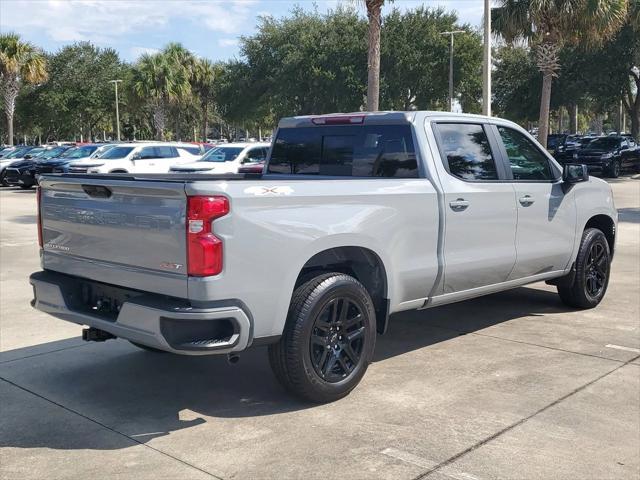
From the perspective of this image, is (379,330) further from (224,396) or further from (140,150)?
(140,150)

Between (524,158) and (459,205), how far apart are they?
131 cm

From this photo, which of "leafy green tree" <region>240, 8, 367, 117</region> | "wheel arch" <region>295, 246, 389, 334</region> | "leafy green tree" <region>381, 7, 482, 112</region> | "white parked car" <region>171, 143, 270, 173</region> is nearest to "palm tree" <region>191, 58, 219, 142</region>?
"leafy green tree" <region>240, 8, 367, 117</region>

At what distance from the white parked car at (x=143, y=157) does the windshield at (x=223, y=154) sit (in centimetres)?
232

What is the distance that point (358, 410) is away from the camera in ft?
15.0

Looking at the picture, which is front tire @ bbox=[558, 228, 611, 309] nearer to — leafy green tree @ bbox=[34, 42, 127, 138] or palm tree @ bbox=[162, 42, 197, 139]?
palm tree @ bbox=[162, 42, 197, 139]

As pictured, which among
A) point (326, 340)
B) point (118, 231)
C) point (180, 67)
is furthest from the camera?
point (180, 67)

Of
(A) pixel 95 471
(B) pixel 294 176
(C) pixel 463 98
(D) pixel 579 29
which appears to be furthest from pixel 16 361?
(C) pixel 463 98

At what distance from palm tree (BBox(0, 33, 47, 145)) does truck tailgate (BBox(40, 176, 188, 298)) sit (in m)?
42.0

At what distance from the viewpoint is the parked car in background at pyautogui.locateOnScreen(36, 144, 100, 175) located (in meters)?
25.2

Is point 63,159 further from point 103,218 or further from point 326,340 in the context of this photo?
point 326,340

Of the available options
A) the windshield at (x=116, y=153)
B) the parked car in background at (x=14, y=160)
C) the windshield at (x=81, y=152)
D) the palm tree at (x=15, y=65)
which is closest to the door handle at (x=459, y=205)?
the windshield at (x=116, y=153)

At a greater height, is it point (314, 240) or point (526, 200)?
point (526, 200)

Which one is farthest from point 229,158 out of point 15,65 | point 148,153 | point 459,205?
point 15,65

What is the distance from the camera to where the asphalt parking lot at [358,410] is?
12.5ft
